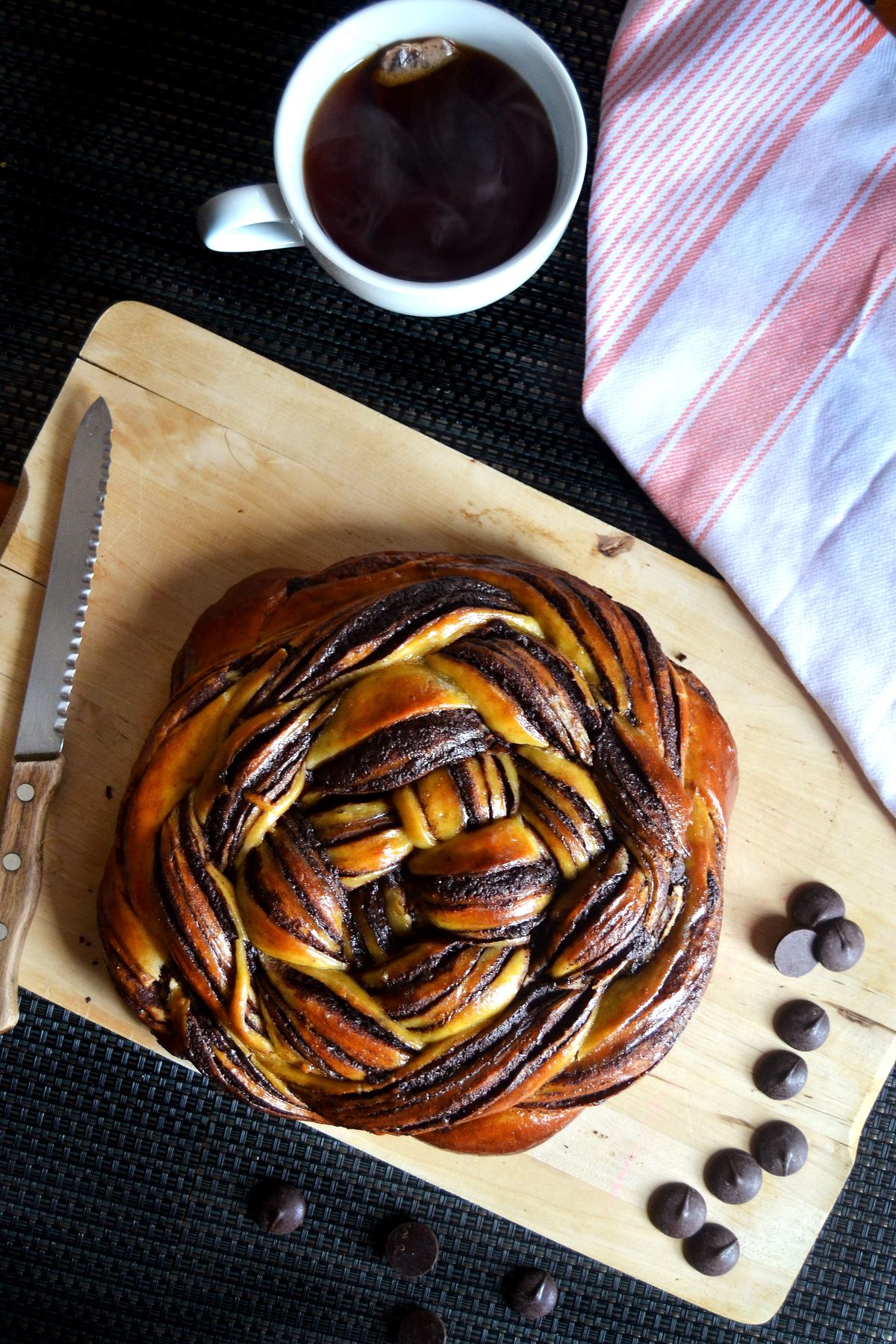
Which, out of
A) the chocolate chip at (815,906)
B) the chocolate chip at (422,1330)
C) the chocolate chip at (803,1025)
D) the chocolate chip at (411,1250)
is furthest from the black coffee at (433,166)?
the chocolate chip at (422,1330)

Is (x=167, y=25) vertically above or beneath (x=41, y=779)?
above

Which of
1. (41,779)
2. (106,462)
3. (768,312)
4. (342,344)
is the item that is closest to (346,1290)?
(41,779)

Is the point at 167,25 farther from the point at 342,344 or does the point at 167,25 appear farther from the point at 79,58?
the point at 342,344

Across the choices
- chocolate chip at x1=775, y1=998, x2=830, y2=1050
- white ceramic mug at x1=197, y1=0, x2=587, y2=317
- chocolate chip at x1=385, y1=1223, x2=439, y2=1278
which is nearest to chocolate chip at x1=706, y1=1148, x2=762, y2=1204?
chocolate chip at x1=775, y1=998, x2=830, y2=1050

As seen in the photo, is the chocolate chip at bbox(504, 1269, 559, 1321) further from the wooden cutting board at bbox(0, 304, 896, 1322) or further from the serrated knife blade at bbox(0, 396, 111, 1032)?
the serrated knife blade at bbox(0, 396, 111, 1032)

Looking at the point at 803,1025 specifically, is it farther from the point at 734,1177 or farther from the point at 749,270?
the point at 749,270

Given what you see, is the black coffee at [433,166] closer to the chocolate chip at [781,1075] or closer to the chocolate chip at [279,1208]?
the chocolate chip at [781,1075]

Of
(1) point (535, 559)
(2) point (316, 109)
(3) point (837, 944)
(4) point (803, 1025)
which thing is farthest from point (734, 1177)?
(2) point (316, 109)
